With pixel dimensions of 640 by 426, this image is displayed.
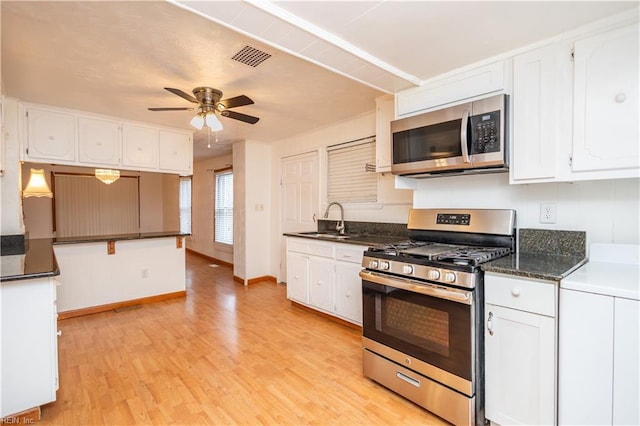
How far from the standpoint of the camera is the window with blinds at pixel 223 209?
6285 mm

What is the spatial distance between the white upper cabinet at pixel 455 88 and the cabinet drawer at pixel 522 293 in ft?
4.07

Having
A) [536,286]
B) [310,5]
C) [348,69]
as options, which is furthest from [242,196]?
[536,286]

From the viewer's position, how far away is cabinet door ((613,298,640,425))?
1.31 m

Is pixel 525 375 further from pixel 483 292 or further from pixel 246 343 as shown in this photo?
pixel 246 343

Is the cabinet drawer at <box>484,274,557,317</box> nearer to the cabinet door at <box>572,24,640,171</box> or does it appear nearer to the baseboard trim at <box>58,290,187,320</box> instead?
the cabinet door at <box>572,24,640,171</box>

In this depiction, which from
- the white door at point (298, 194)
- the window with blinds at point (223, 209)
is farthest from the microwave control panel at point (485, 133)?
the window with blinds at point (223, 209)

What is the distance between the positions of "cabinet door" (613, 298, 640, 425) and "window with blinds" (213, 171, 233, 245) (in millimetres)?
5798

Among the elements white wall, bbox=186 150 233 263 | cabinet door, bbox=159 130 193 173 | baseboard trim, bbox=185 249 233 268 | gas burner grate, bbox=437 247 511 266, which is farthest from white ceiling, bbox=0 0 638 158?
baseboard trim, bbox=185 249 233 268

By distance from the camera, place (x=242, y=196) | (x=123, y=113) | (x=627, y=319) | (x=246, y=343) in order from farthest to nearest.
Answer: (x=242, y=196) → (x=123, y=113) → (x=246, y=343) → (x=627, y=319)

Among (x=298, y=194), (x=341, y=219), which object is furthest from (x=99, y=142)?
(x=341, y=219)

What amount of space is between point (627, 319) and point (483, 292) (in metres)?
0.58

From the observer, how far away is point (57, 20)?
5.95 ft

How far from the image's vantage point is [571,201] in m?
2.00

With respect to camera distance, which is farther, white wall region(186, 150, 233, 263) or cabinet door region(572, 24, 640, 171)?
white wall region(186, 150, 233, 263)
